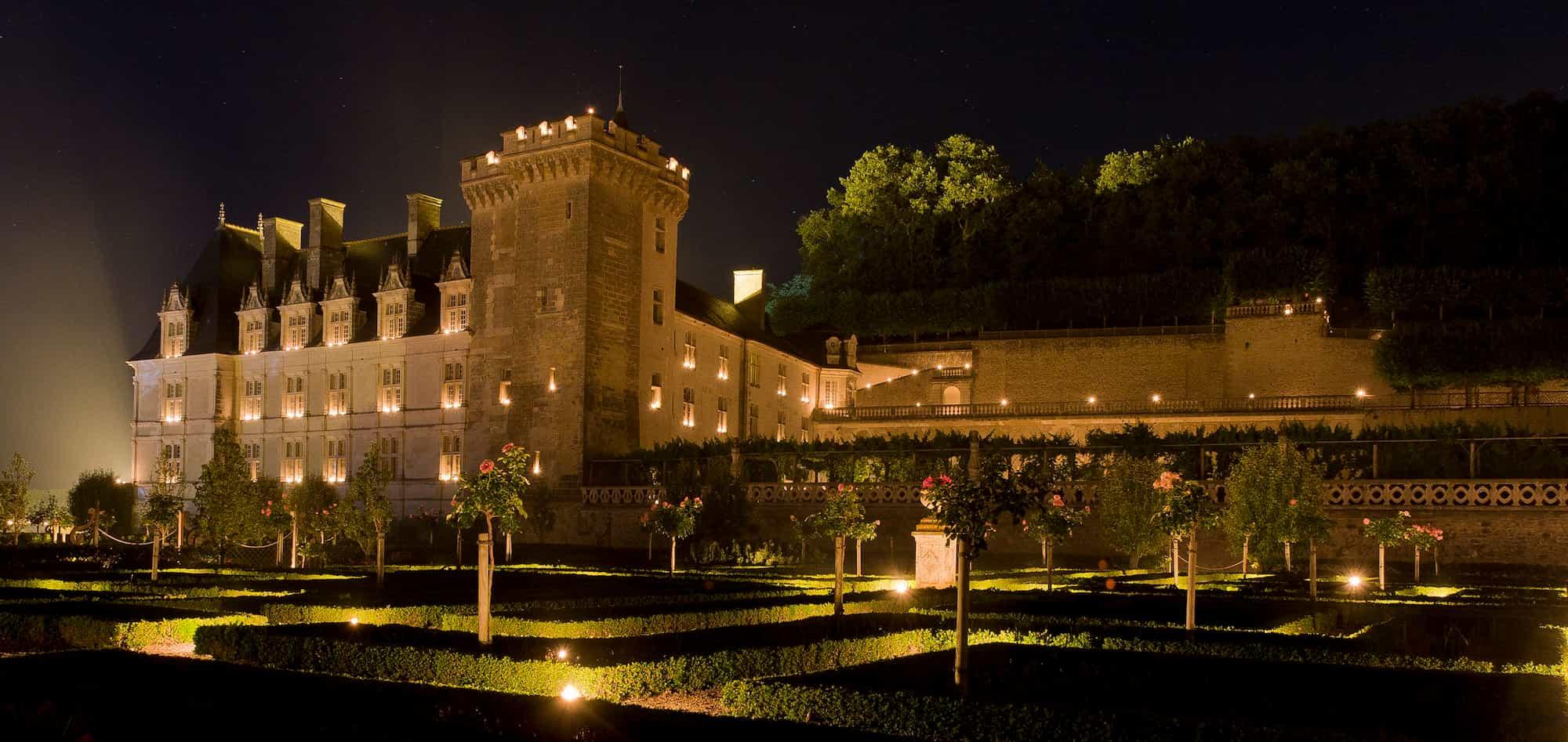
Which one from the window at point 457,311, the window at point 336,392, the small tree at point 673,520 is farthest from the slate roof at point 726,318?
the small tree at point 673,520

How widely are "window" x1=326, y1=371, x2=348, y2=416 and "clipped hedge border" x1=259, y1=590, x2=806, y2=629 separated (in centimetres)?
4352

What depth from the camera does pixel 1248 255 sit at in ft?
247

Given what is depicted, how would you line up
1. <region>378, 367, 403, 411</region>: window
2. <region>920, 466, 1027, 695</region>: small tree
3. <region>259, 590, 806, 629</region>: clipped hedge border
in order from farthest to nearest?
<region>378, 367, 403, 411</region>: window < <region>259, 590, 806, 629</region>: clipped hedge border < <region>920, 466, 1027, 695</region>: small tree

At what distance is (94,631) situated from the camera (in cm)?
1814

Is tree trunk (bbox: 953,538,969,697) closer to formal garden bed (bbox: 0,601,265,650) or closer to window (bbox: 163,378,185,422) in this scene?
formal garden bed (bbox: 0,601,265,650)

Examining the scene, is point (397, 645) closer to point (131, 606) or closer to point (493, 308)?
point (131, 606)

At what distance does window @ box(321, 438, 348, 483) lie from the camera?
206ft

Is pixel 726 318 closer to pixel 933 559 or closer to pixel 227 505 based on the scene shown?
pixel 227 505

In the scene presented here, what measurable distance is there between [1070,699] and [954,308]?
7076 centimetres

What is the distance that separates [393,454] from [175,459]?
14909 millimetres

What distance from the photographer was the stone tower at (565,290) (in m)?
55.3

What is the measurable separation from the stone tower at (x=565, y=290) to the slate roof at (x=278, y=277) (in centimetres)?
413

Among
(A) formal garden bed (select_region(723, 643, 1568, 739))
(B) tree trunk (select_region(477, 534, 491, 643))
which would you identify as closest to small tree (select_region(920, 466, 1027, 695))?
(A) formal garden bed (select_region(723, 643, 1568, 739))

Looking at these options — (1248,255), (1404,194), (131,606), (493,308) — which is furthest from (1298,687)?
(1404,194)
